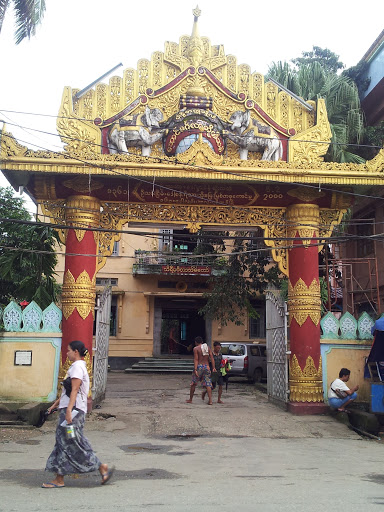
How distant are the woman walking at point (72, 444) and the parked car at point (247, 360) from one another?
1592cm

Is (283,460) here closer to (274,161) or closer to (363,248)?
(274,161)

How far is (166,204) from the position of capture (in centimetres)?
1205

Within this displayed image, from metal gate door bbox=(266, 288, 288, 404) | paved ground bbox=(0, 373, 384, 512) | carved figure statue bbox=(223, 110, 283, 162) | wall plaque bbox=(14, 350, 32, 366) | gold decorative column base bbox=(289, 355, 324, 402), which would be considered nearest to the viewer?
paved ground bbox=(0, 373, 384, 512)

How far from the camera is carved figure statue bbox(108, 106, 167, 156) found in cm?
1154

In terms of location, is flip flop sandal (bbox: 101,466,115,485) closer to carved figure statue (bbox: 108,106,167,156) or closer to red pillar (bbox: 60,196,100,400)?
red pillar (bbox: 60,196,100,400)

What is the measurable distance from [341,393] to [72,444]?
6.64m

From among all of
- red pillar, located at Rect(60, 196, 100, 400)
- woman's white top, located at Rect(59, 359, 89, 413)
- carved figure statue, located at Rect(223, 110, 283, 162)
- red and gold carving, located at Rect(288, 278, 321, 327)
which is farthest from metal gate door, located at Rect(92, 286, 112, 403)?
woman's white top, located at Rect(59, 359, 89, 413)

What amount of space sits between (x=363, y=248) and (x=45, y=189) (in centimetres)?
1186

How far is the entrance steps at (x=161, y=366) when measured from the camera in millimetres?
26797

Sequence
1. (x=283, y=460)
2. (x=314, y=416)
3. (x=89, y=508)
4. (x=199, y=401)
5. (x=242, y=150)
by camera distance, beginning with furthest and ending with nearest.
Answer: (x=199, y=401) < (x=242, y=150) < (x=314, y=416) < (x=283, y=460) < (x=89, y=508)

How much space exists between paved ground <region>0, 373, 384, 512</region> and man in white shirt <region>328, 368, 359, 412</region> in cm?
37

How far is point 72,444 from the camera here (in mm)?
5789

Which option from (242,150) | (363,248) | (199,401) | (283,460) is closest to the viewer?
(283,460)

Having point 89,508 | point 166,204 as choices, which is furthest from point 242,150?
point 89,508
